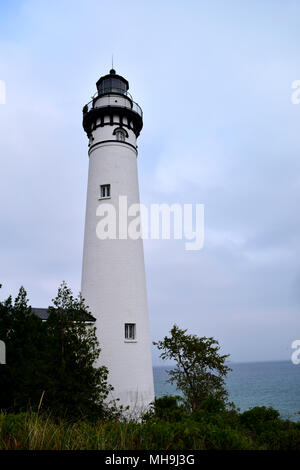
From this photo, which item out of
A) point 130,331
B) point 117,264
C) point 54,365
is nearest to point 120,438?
point 54,365

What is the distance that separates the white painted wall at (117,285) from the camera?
1830 cm

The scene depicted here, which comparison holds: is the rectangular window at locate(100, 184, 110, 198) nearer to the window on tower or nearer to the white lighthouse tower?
the white lighthouse tower

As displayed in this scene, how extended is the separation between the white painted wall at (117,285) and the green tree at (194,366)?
2236 millimetres

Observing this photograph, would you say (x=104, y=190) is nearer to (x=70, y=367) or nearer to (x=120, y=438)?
(x=70, y=367)

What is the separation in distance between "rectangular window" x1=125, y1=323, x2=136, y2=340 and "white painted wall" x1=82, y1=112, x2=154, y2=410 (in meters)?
0.34

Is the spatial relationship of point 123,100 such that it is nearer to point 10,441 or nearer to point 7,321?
point 7,321

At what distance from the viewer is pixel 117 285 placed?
19.4 m

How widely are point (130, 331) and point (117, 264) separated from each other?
167 inches

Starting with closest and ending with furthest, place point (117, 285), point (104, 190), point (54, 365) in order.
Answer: point (54, 365) < point (117, 285) < point (104, 190)

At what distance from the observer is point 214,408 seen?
1343 centimetres

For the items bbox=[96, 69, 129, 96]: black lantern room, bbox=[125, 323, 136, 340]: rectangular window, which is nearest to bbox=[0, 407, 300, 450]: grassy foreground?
bbox=[125, 323, 136, 340]: rectangular window

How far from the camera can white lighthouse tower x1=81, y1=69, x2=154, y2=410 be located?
60.4ft
